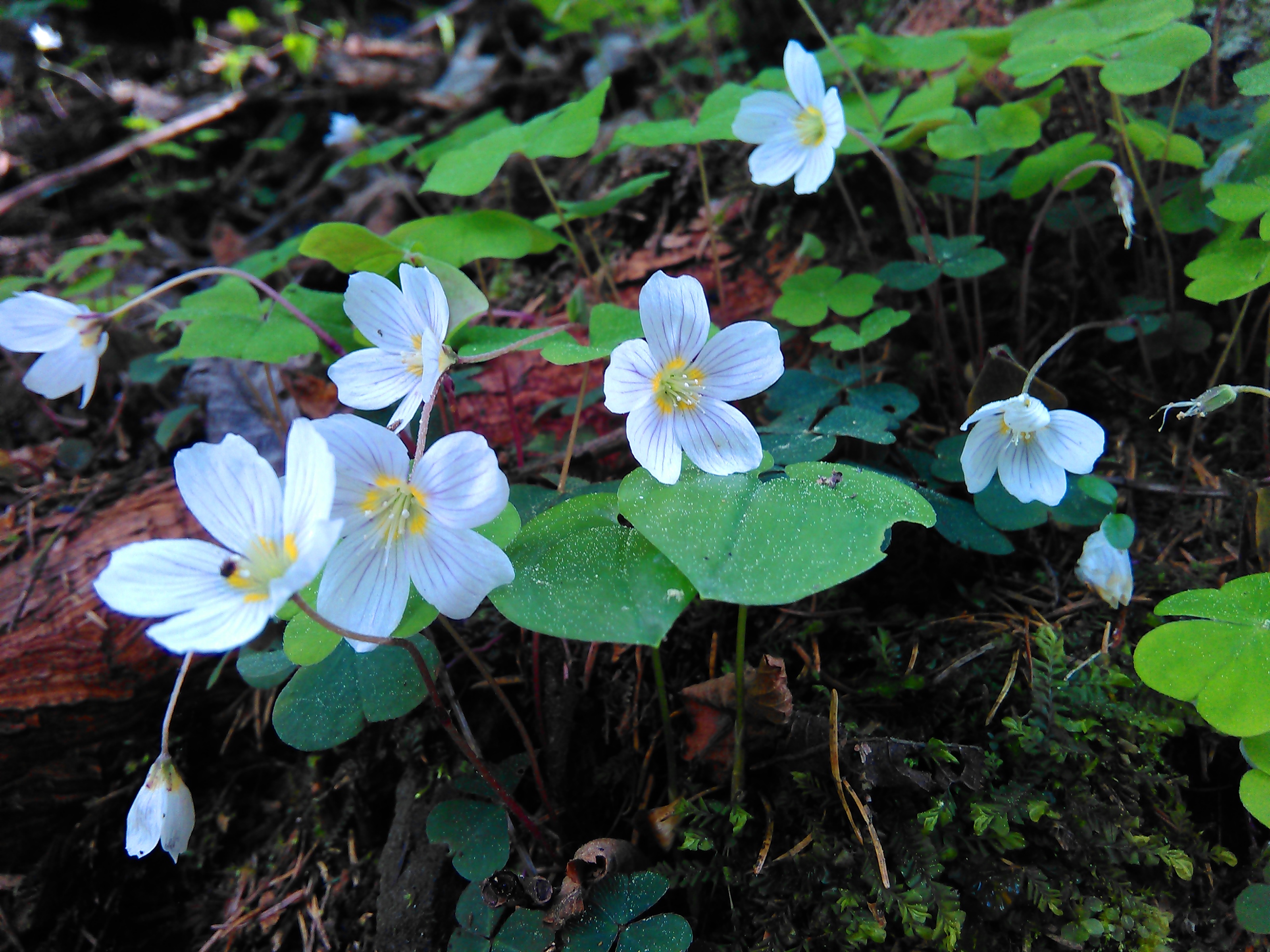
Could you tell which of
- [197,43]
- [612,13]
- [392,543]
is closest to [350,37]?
[197,43]

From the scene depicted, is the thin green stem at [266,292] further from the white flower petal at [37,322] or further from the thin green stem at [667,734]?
the thin green stem at [667,734]

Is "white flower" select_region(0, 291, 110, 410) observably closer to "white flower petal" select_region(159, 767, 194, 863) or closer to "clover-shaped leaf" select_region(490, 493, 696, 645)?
"white flower petal" select_region(159, 767, 194, 863)

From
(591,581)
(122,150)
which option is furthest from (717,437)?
(122,150)

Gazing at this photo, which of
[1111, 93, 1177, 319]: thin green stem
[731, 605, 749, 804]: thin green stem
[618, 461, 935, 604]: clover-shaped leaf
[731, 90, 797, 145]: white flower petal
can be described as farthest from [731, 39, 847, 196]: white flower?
[731, 605, 749, 804]: thin green stem

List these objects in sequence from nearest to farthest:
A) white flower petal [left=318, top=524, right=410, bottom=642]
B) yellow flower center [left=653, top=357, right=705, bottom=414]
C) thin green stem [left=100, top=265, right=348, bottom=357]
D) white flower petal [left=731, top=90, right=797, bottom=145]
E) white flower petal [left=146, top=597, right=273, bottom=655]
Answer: white flower petal [left=146, top=597, right=273, bottom=655] < white flower petal [left=318, top=524, right=410, bottom=642] < yellow flower center [left=653, top=357, right=705, bottom=414] < thin green stem [left=100, top=265, right=348, bottom=357] < white flower petal [left=731, top=90, right=797, bottom=145]

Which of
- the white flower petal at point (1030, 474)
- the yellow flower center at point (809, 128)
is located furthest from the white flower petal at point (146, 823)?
the yellow flower center at point (809, 128)

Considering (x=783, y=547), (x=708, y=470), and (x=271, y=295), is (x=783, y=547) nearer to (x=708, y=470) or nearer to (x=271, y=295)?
(x=708, y=470)
